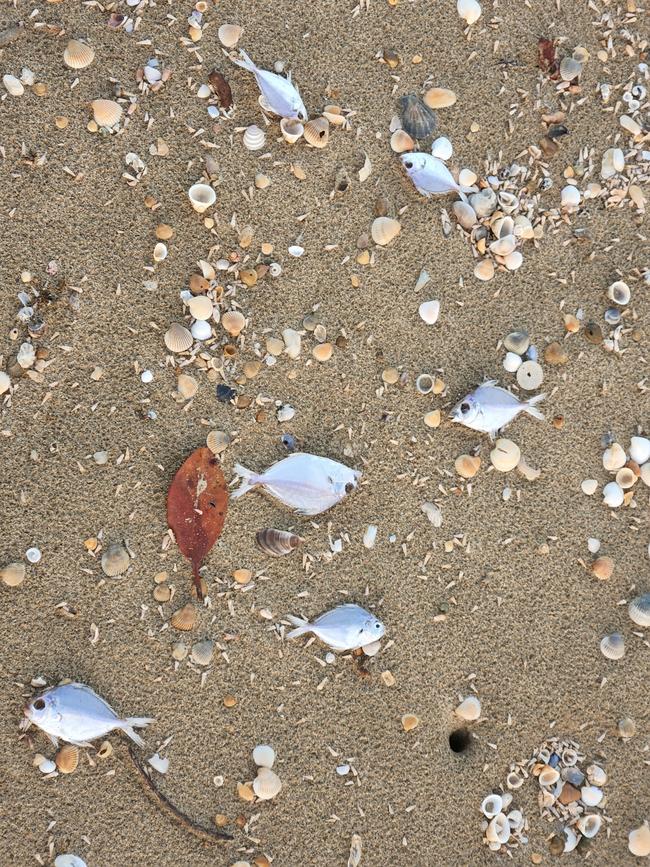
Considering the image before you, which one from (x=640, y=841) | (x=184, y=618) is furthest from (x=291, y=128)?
(x=640, y=841)

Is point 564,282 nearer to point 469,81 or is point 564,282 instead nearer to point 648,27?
point 469,81

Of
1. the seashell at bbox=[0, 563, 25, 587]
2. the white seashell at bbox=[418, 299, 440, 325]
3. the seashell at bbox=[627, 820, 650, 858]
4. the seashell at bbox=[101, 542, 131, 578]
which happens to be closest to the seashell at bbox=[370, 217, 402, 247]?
the white seashell at bbox=[418, 299, 440, 325]

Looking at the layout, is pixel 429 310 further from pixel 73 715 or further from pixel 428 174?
pixel 73 715

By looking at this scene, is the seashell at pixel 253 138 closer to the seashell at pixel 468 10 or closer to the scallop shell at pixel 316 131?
the scallop shell at pixel 316 131

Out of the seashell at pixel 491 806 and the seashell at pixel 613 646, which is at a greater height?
the seashell at pixel 613 646

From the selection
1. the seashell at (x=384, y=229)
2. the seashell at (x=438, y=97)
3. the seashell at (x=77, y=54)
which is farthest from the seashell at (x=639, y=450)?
the seashell at (x=77, y=54)
